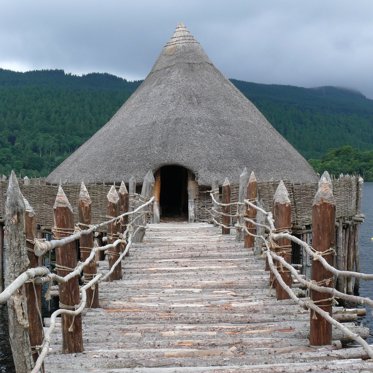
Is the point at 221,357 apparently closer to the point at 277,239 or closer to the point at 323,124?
the point at 277,239

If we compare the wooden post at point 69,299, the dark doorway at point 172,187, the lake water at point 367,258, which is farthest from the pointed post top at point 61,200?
the dark doorway at point 172,187

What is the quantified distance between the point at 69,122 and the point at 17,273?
67160 mm

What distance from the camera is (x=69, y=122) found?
68.2 meters

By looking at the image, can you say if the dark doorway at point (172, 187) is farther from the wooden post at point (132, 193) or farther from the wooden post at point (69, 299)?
the wooden post at point (69, 299)

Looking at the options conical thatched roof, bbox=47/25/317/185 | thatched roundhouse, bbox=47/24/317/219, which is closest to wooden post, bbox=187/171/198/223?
thatched roundhouse, bbox=47/24/317/219

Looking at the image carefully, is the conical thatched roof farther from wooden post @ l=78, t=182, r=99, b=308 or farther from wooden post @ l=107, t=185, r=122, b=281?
wooden post @ l=78, t=182, r=99, b=308

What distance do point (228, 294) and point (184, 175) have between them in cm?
1793

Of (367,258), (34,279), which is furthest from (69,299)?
(367,258)

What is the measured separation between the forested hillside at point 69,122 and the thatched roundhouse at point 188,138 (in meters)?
28.5

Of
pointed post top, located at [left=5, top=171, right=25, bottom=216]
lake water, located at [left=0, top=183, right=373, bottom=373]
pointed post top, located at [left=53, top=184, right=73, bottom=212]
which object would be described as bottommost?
lake water, located at [left=0, top=183, right=373, bottom=373]

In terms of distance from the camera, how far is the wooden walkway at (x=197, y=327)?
4230mm

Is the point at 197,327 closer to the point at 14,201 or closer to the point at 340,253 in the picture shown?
the point at 14,201

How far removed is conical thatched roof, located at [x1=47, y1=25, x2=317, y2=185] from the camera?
738 inches

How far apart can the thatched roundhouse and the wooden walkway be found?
33.7ft
